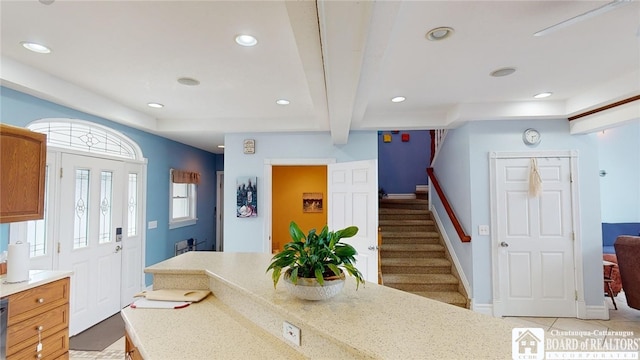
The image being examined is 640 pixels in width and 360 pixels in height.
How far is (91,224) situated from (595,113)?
18.3 ft

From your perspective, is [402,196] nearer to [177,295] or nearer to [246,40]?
[246,40]

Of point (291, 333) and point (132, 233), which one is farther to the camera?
point (132, 233)

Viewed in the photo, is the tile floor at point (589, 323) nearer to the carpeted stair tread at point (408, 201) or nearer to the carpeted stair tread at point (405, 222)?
the carpeted stair tread at point (405, 222)

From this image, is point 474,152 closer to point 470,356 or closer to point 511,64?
point 511,64

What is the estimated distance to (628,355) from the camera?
37.6 inches

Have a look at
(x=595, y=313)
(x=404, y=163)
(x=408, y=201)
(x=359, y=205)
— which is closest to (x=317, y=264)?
(x=359, y=205)

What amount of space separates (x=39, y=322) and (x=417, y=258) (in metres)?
4.15

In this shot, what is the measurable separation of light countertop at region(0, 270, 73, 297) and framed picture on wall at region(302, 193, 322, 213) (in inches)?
170

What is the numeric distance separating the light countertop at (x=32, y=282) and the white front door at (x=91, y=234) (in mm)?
859

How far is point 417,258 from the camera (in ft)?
15.2

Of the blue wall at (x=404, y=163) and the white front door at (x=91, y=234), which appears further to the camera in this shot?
the blue wall at (x=404, y=163)

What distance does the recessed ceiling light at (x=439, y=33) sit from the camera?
1972mm
